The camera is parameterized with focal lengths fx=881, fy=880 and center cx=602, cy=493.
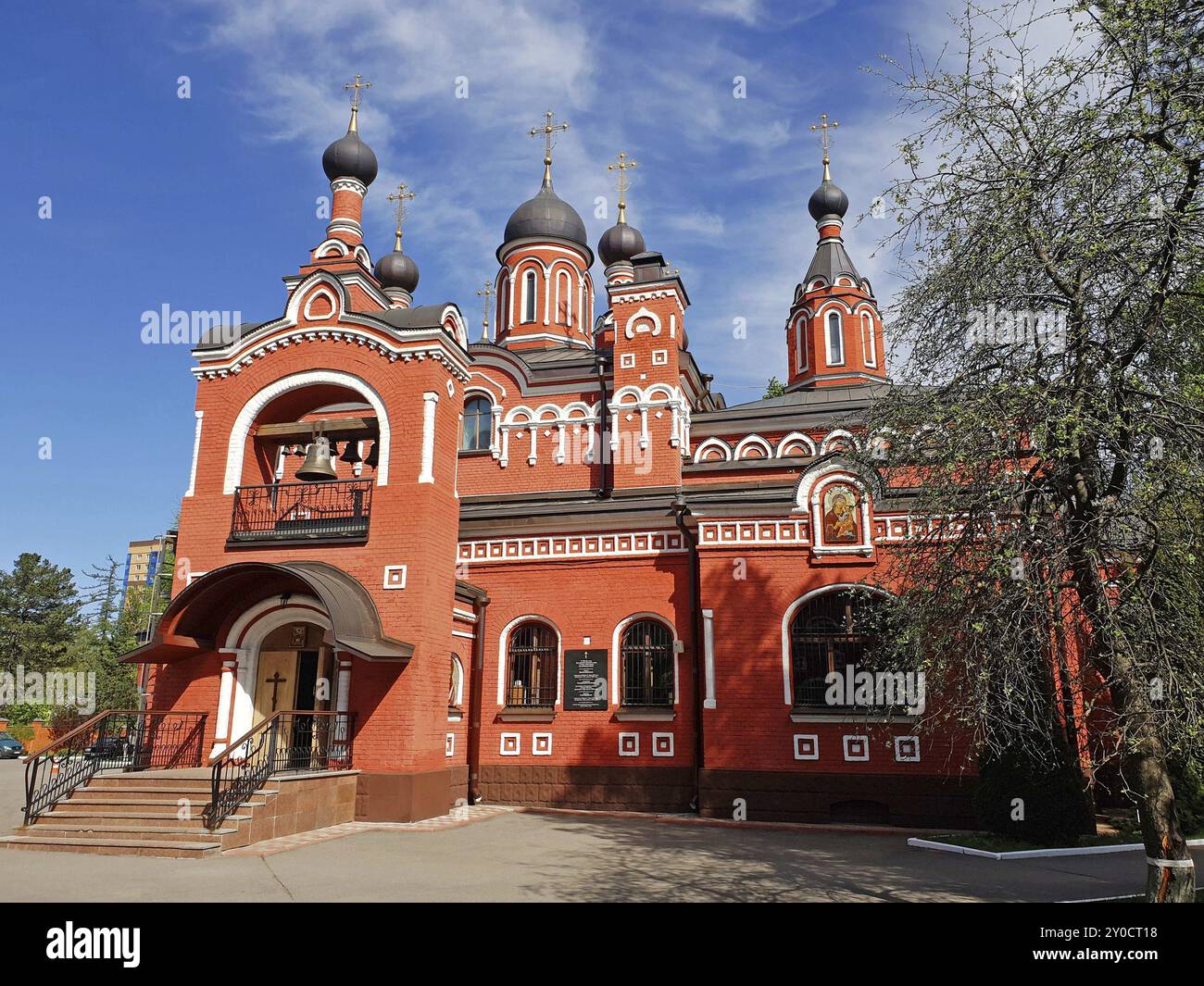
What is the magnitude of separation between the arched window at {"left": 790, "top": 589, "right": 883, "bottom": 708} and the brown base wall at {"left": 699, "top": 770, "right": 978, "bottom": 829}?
1040 mm

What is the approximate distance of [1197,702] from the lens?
602cm

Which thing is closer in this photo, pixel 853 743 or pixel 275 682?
pixel 853 743

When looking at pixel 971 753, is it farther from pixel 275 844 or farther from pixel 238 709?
pixel 238 709

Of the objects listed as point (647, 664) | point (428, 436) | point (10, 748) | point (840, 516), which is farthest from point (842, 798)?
point (10, 748)

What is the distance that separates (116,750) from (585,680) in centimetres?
616

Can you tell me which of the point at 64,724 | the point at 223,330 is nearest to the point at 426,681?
the point at 223,330

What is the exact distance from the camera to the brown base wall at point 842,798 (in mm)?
11102

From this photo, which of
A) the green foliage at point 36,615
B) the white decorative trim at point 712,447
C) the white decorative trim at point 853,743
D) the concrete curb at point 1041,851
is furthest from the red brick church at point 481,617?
the green foliage at point 36,615

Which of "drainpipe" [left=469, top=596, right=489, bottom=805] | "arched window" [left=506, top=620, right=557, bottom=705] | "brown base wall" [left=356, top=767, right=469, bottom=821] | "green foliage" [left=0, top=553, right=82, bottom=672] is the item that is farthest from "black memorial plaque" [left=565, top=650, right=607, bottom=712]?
"green foliage" [left=0, top=553, right=82, bottom=672]

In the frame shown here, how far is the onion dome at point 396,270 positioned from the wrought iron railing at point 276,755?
14862mm

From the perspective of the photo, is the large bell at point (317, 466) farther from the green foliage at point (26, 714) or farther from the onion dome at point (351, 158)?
the green foliage at point (26, 714)

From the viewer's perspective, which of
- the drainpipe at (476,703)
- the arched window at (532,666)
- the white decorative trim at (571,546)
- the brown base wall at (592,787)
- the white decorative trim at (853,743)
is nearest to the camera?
the white decorative trim at (853,743)

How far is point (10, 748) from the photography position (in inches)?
1182

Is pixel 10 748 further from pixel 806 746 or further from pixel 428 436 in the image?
pixel 806 746
